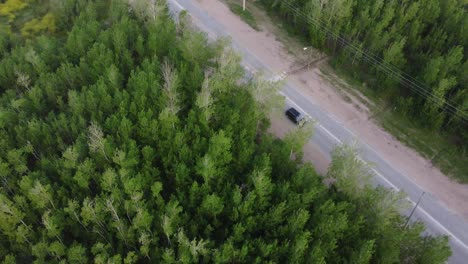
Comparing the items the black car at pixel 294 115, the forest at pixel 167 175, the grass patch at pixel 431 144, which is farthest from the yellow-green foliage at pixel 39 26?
the grass patch at pixel 431 144

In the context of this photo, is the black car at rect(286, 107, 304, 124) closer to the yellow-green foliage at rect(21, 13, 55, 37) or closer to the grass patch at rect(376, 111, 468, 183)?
the grass patch at rect(376, 111, 468, 183)

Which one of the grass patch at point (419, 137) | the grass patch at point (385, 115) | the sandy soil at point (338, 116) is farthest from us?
the grass patch at point (385, 115)

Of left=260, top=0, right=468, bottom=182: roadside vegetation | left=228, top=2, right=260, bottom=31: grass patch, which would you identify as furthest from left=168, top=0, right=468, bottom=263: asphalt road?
left=260, top=0, right=468, bottom=182: roadside vegetation

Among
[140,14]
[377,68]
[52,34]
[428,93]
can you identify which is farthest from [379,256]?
[52,34]

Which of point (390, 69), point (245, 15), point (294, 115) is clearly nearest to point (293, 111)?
point (294, 115)

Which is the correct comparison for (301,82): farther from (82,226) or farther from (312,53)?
(82,226)

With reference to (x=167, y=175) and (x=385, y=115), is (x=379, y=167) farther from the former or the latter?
(x=167, y=175)

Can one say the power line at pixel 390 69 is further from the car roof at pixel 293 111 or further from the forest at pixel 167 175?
the forest at pixel 167 175
